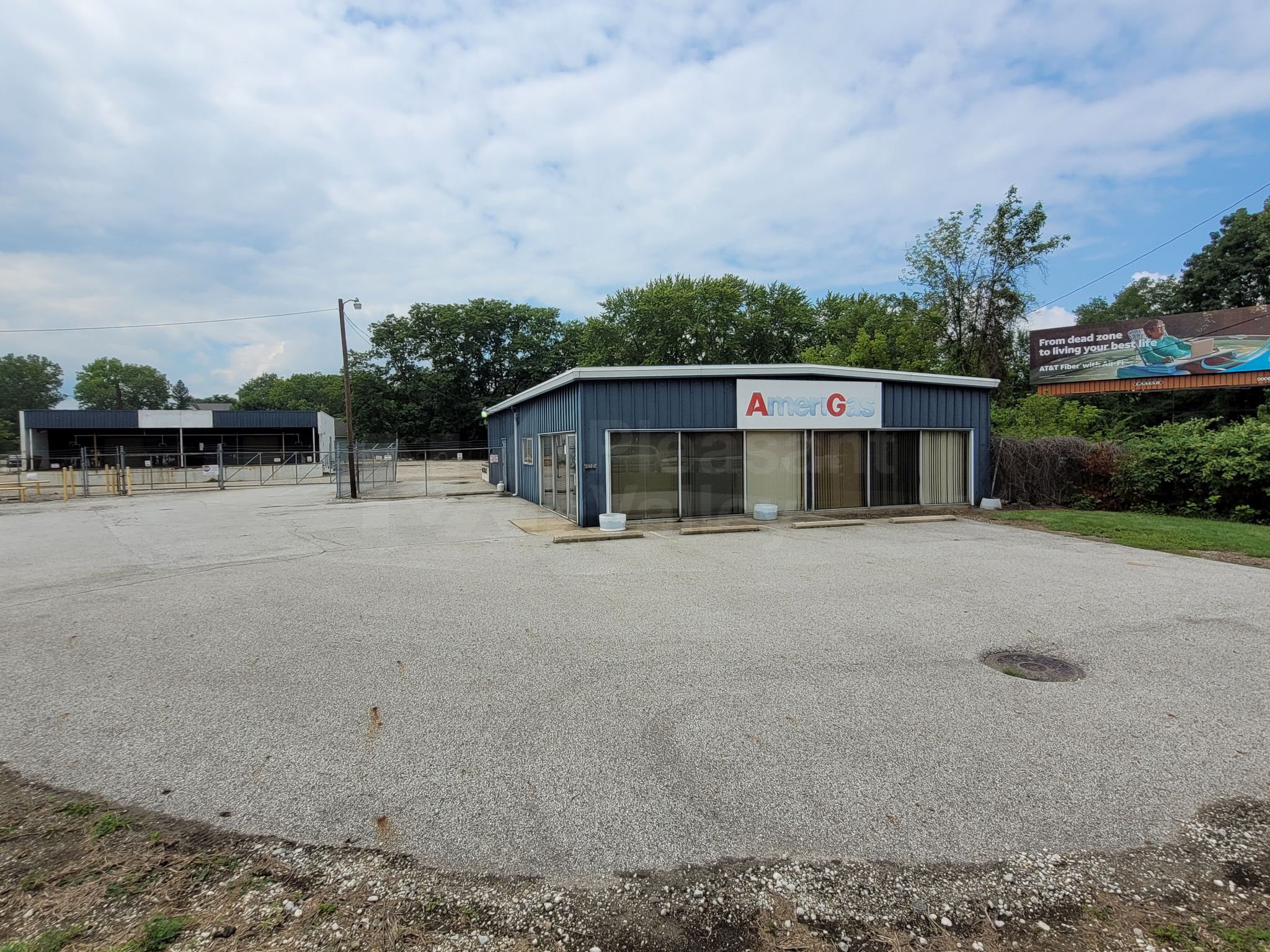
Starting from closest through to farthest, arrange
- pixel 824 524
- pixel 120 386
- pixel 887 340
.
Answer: pixel 824 524, pixel 887 340, pixel 120 386

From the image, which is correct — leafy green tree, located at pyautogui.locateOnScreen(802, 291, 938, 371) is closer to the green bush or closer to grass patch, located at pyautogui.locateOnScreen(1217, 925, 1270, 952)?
the green bush

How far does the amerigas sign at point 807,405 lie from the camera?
42.8 feet

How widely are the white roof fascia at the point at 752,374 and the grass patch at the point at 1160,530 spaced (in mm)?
3355

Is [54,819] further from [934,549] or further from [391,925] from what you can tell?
[934,549]

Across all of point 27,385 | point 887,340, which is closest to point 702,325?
point 887,340

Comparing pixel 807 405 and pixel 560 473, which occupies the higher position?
pixel 807 405

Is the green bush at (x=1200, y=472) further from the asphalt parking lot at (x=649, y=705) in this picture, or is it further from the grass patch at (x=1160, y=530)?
the asphalt parking lot at (x=649, y=705)

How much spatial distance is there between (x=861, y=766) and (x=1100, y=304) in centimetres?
5989

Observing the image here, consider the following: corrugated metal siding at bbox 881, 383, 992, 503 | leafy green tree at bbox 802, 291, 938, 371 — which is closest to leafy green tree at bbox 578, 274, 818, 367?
leafy green tree at bbox 802, 291, 938, 371

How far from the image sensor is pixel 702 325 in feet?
130

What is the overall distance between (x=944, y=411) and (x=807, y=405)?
401cm

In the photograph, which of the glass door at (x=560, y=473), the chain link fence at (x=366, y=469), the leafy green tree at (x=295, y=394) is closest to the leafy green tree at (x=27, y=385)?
the leafy green tree at (x=295, y=394)

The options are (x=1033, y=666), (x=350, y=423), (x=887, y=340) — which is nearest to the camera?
(x=1033, y=666)

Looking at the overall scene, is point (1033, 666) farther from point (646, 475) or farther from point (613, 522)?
point (646, 475)
